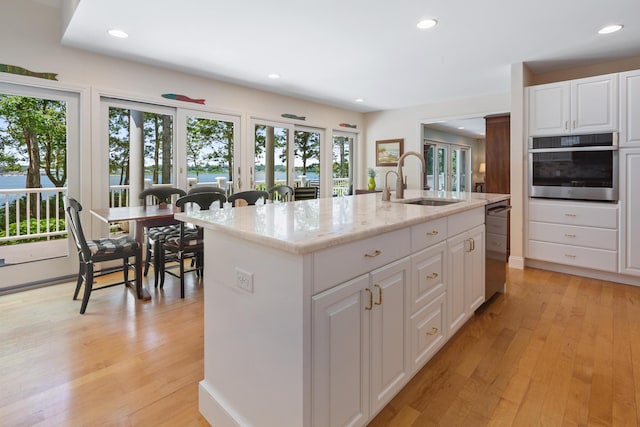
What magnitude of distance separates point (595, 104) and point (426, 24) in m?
2.05

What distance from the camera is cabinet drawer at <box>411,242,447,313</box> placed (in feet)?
5.60

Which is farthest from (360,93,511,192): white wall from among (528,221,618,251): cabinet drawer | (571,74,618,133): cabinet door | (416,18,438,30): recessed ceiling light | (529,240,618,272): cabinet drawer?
(416,18,438,30): recessed ceiling light

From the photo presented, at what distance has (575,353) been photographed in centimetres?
211

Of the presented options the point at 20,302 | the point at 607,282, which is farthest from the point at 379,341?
the point at 607,282

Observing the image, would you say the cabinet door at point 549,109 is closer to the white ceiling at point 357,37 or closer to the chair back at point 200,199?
the white ceiling at point 357,37

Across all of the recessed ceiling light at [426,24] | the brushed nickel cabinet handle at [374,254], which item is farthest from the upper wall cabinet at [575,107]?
Result: the brushed nickel cabinet handle at [374,254]

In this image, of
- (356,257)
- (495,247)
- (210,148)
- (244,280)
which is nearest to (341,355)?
(356,257)

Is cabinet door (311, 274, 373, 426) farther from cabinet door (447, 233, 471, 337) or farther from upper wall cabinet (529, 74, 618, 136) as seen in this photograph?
upper wall cabinet (529, 74, 618, 136)

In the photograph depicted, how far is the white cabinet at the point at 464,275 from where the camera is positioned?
83.1 inches

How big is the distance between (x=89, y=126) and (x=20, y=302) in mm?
1802

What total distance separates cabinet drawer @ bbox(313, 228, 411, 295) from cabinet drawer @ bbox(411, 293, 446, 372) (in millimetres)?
394

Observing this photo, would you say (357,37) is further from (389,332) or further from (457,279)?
(389,332)

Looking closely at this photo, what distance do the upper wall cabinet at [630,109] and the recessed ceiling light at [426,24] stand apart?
6.71 feet

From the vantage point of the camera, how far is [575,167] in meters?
3.58
